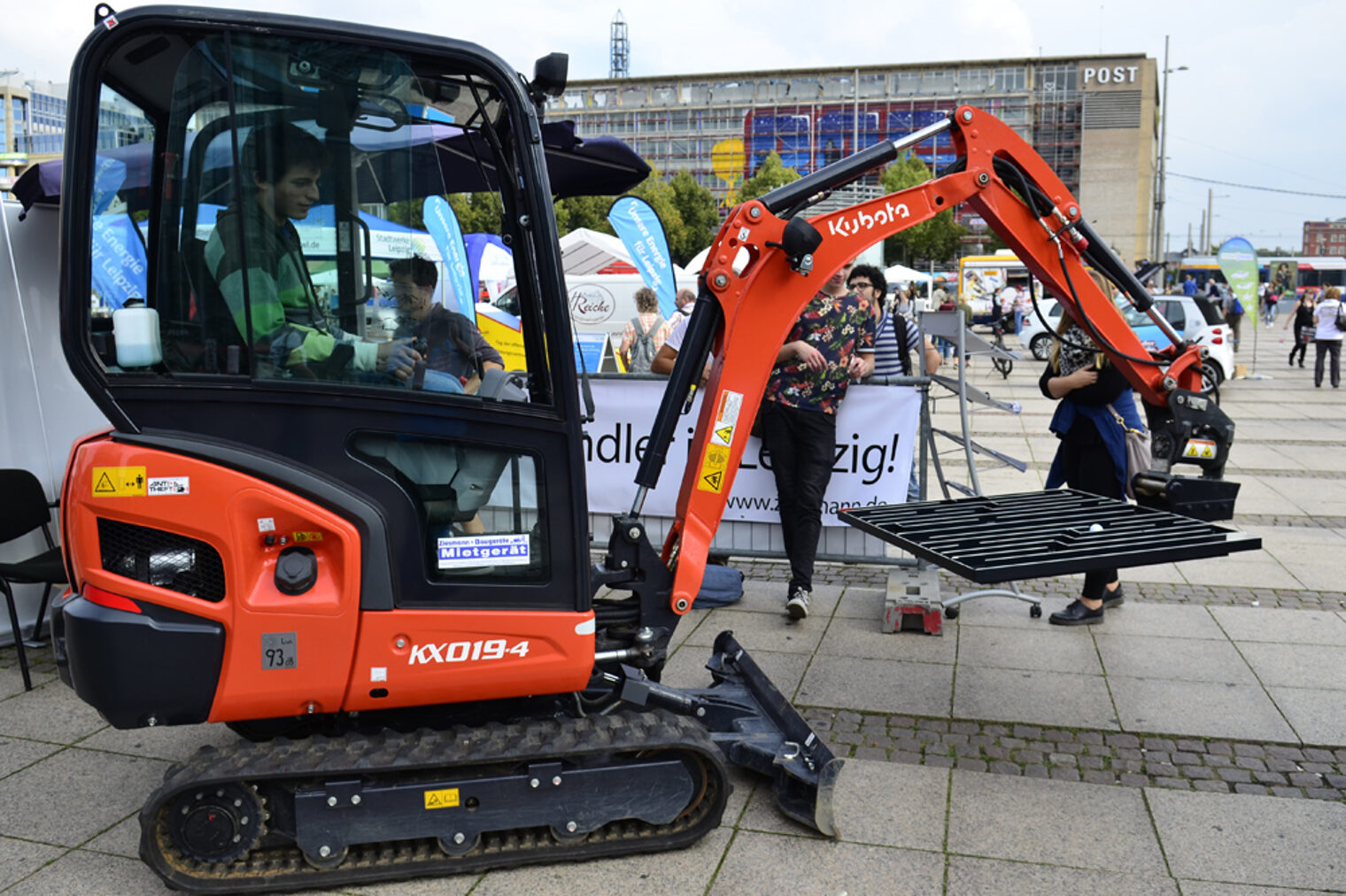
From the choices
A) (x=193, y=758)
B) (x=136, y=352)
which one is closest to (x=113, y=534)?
(x=136, y=352)

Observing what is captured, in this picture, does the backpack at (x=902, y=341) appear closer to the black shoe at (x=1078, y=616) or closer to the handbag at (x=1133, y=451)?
the handbag at (x=1133, y=451)

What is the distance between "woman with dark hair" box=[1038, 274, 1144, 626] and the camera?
228 inches

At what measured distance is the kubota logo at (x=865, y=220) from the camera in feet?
13.5

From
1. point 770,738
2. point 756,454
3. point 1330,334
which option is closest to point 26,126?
point 756,454

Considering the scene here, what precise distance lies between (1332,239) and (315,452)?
16668cm

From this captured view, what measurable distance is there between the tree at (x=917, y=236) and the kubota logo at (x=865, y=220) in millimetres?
59831

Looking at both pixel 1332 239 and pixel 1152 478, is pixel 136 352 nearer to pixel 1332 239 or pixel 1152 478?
pixel 1152 478

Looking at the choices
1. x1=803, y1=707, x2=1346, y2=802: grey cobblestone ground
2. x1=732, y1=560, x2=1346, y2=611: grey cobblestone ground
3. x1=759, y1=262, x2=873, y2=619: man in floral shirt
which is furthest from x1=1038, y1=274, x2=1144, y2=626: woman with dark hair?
x1=803, y1=707, x2=1346, y2=802: grey cobblestone ground

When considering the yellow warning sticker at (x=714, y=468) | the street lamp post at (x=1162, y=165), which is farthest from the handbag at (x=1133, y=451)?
the street lamp post at (x=1162, y=165)

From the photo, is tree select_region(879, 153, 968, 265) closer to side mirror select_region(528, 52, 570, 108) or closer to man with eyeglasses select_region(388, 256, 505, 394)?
side mirror select_region(528, 52, 570, 108)

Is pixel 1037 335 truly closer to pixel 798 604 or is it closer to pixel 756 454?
pixel 756 454

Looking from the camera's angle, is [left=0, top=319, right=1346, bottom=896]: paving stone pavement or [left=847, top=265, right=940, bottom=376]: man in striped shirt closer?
[left=0, top=319, right=1346, bottom=896]: paving stone pavement

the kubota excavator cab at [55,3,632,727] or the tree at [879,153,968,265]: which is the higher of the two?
the tree at [879,153,968,265]

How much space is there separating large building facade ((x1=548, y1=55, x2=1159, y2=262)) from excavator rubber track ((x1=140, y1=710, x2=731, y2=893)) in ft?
346
